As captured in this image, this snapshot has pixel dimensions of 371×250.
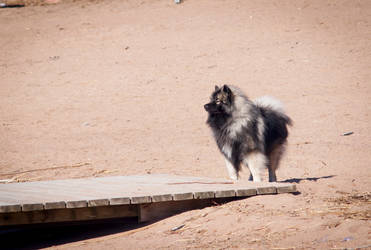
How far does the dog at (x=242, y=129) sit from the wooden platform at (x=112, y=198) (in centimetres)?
77

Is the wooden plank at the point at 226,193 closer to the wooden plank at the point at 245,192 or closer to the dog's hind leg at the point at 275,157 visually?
the wooden plank at the point at 245,192

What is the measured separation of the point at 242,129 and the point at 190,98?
711 cm

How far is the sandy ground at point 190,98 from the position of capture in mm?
4949

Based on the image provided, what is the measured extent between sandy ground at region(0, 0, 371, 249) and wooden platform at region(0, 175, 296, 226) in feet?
0.59

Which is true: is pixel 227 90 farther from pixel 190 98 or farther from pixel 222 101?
pixel 190 98

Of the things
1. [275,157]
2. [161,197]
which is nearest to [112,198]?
[161,197]

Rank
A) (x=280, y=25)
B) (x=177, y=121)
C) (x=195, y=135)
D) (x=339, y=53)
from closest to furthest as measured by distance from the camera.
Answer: (x=195, y=135)
(x=177, y=121)
(x=339, y=53)
(x=280, y=25)

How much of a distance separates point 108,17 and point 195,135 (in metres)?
9.26

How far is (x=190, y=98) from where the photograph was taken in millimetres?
13844

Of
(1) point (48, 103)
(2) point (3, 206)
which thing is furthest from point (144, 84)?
(2) point (3, 206)

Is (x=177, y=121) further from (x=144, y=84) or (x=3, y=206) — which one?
(x=3, y=206)

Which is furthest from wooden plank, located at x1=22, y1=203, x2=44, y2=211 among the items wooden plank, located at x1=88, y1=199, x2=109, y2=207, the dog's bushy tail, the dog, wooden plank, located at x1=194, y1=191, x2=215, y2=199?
the dog's bushy tail

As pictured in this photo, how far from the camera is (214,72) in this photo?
1507cm

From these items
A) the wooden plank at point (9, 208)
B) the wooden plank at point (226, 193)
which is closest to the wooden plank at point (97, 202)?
the wooden plank at point (9, 208)
